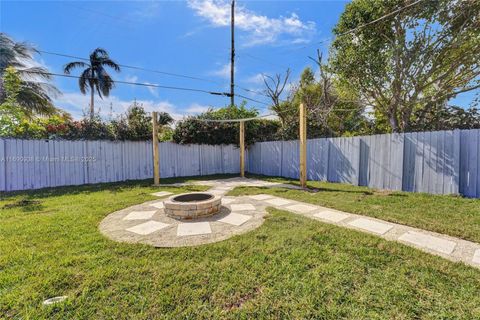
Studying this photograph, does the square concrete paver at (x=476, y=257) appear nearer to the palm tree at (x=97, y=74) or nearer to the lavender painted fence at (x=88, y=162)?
the lavender painted fence at (x=88, y=162)

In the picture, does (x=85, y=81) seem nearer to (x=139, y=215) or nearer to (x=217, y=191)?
(x=217, y=191)

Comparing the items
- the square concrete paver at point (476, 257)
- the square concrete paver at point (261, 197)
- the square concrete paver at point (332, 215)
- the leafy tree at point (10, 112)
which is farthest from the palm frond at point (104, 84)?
the square concrete paver at point (476, 257)

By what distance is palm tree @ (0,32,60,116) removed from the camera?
349 inches

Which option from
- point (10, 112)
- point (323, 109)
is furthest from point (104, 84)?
point (323, 109)

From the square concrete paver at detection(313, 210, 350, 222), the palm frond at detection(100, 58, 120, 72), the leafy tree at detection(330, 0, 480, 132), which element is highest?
the palm frond at detection(100, 58, 120, 72)

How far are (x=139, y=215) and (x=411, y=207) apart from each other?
4794mm

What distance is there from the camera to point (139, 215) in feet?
11.6

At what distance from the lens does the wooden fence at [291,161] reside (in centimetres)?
440

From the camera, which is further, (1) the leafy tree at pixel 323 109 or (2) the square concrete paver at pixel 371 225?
(1) the leafy tree at pixel 323 109

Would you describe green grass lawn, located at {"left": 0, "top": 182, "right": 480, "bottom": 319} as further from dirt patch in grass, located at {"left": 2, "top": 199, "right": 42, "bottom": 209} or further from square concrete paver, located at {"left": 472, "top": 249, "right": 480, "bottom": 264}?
dirt patch in grass, located at {"left": 2, "top": 199, "right": 42, "bottom": 209}

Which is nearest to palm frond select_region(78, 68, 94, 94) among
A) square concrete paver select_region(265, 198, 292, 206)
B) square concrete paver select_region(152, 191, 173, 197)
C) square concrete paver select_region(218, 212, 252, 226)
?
square concrete paver select_region(152, 191, 173, 197)

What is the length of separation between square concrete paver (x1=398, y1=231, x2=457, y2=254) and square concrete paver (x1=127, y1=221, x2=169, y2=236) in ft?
10.2

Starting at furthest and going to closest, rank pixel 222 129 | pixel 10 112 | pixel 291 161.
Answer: pixel 222 129 → pixel 291 161 → pixel 10 112

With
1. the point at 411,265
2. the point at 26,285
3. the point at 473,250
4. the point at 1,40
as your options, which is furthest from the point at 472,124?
the point at 1,40
